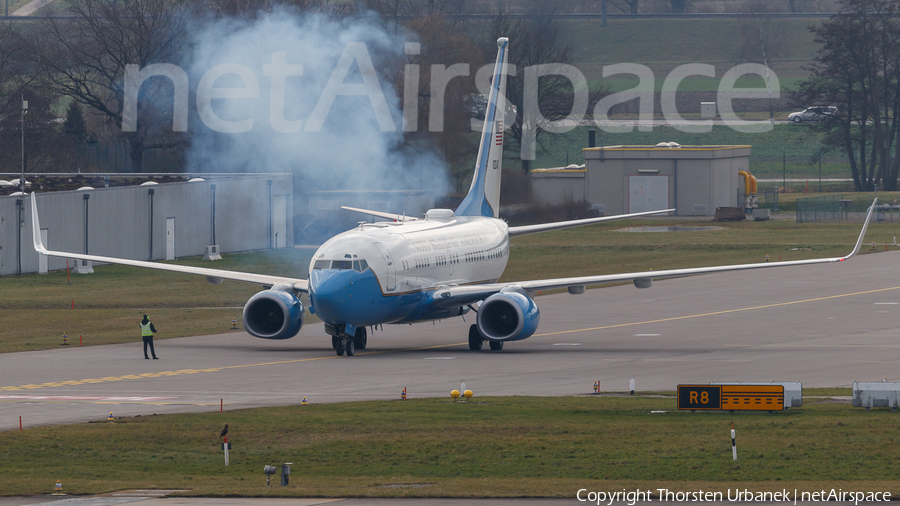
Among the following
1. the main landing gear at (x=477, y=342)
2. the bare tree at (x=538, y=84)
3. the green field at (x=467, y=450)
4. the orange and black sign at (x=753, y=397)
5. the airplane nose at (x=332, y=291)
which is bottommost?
the green field at (x=467, y=450)

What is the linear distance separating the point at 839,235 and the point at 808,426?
70.7 metres

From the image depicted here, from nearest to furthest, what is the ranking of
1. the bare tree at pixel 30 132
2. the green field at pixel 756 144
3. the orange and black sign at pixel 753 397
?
1. the orange and black sign at pixel 753 397
2. the bare tree at pixel 30 132
3. the green field at pixel 756 144

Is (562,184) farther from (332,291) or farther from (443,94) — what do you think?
(332,291)

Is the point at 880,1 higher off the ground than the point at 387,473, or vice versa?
the point at 880,1

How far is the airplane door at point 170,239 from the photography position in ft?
291

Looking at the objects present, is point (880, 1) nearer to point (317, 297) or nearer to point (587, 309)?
point (587, 309)

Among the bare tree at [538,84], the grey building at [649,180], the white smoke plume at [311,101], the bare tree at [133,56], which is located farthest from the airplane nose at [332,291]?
the bare tree at [538,84]

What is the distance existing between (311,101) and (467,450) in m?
57.5

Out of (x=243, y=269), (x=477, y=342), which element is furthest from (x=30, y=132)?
(x=477, y=342)

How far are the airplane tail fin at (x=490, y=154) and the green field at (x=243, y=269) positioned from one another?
964 cm

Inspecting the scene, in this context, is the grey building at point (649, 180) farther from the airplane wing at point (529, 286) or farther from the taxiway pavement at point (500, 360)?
the airplane wing at point (529, 286)

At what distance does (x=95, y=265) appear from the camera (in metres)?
83.4

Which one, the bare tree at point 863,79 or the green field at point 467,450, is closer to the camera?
the green field at point 467,450

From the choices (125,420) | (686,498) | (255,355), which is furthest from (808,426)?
(255,355)
